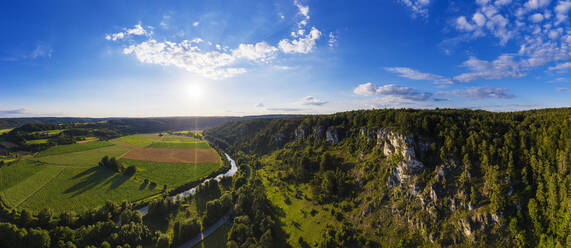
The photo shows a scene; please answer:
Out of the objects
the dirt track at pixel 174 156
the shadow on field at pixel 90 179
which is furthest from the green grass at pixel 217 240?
the dirt track at pixel 174 156

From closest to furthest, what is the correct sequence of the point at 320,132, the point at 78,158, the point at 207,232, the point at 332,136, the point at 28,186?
the point at 207,232
the point at 28,186
the point at 332,136
the point at 78,158
the point at 320,132

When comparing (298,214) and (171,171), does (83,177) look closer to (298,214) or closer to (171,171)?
(171,171)

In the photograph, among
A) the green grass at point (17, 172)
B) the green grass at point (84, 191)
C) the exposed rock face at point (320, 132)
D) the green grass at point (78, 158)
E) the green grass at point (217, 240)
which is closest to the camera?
the green grass at point (217, 240)

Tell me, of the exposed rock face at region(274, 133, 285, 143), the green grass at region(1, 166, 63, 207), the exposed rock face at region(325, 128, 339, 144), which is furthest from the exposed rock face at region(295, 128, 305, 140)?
the green grass at region(1, 166, 63, 207)

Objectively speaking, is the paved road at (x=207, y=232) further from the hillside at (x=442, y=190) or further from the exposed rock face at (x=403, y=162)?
the exposed rock face at (x=403, y=162)

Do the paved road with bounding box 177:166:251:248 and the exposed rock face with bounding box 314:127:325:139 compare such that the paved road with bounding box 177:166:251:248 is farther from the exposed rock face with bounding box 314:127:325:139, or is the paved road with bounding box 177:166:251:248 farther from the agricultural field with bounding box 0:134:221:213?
the exposed rock face with bounding box 314:127:325:139

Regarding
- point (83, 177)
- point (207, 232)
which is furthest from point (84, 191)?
A: point (207, 232)

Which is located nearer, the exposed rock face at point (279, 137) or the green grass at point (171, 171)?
the green grass at point (171, 171)
